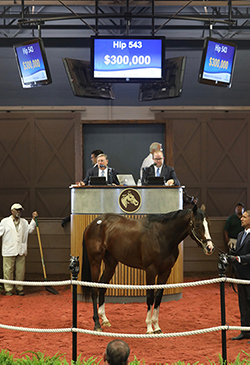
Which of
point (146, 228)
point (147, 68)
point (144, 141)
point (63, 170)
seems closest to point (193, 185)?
point (144, 141)

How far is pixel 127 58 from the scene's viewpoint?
7.86 metres

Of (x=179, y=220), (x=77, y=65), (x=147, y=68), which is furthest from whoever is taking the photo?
(x=77, y=65)

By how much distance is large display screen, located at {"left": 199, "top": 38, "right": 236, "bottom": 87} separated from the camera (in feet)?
26.3

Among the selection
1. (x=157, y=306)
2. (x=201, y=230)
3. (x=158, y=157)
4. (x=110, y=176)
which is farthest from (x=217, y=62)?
(x=157, y=306)

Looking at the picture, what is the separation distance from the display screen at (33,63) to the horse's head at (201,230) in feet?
14.4

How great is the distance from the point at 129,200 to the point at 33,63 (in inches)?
134

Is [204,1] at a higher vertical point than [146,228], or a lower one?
higher

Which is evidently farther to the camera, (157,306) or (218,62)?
(218,62)

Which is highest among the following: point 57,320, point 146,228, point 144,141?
point 144,141

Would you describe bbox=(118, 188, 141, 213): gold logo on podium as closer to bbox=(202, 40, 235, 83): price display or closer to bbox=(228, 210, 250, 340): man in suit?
bbox=(228, 210, 250, 340): man in suit

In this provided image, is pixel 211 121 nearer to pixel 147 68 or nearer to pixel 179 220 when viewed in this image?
pixel 147 68

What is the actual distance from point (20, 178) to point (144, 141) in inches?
128

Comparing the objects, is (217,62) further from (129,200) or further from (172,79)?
(129,200)

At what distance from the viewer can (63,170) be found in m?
11.1
